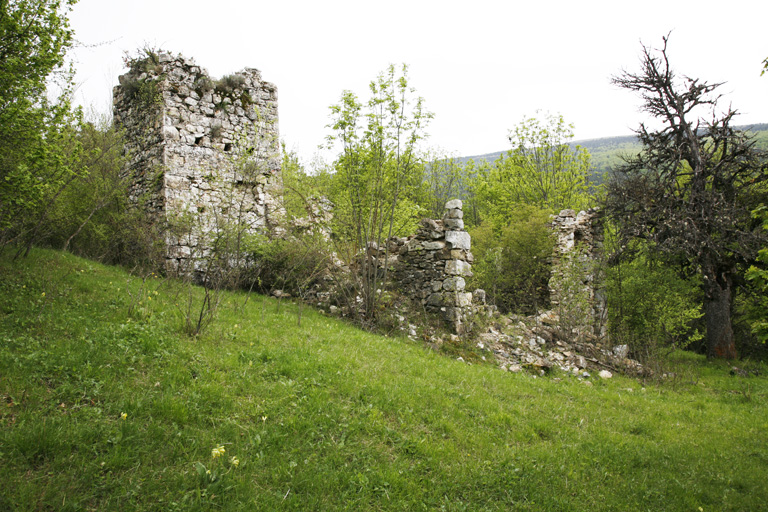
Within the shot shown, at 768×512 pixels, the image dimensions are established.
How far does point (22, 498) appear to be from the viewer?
2.45m

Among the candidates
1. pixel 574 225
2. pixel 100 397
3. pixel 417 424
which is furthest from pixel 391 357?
pixel 574 225

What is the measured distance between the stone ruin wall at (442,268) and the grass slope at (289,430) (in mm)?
3871

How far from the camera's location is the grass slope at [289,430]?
293 centimetres

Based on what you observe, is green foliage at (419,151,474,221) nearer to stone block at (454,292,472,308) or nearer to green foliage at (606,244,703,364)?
green foliage at (606,244,703,364)

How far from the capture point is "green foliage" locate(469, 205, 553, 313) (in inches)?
580

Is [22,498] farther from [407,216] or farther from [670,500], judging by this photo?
[407,216]

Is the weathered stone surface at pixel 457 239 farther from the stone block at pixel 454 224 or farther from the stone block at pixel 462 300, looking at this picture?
the stone block at pixel 462 300

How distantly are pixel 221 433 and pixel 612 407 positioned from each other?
5.98 m

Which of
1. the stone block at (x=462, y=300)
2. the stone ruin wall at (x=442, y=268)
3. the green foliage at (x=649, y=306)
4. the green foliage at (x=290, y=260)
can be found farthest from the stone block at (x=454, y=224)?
the green foliage at (x=649, y=306)

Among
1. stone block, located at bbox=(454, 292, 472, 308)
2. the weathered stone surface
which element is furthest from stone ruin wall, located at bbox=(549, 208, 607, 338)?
the weathered stone surface

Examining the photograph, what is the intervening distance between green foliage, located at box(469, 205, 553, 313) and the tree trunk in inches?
189

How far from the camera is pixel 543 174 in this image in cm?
2328

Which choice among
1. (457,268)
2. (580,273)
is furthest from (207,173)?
(580,273)

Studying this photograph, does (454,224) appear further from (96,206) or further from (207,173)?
(96,206)
